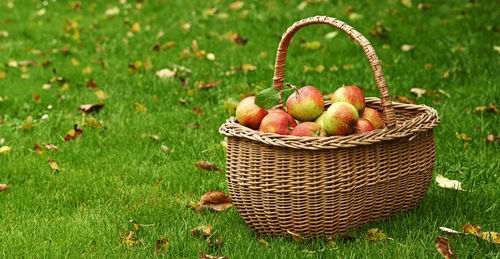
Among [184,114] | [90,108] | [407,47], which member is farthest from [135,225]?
[407,47]

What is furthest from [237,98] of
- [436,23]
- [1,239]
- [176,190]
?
[436,23]

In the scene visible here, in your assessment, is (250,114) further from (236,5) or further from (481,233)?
(236,5)

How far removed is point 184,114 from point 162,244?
1868 millimetres

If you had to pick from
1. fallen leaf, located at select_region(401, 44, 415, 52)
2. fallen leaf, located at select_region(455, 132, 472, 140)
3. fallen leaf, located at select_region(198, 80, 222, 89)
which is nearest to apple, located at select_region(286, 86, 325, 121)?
fallen leaf, located at select_region(455, 132, 472, 140)

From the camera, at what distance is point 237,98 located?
4121 mm

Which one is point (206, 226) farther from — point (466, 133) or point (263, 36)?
point (263, 36)

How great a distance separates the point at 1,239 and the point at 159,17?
Answer: 486 centimetres

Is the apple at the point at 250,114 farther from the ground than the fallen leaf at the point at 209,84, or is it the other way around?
the apple at the point at 250,114

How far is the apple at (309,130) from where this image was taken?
219cm

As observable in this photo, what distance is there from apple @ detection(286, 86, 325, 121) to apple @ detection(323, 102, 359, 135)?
5.9 inches

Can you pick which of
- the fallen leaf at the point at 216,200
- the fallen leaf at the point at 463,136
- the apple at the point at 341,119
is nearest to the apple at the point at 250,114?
the apple at the point at 341,119

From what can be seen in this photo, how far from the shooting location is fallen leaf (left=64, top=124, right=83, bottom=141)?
141 inches

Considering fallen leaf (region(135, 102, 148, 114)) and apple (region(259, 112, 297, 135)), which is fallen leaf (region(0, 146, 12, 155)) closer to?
fallen leaf (region(135, 102, 148, 114))

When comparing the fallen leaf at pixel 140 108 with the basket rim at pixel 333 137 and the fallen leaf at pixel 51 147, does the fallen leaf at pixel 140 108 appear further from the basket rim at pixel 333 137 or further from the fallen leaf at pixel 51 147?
the basket rim at pixel 333 137
